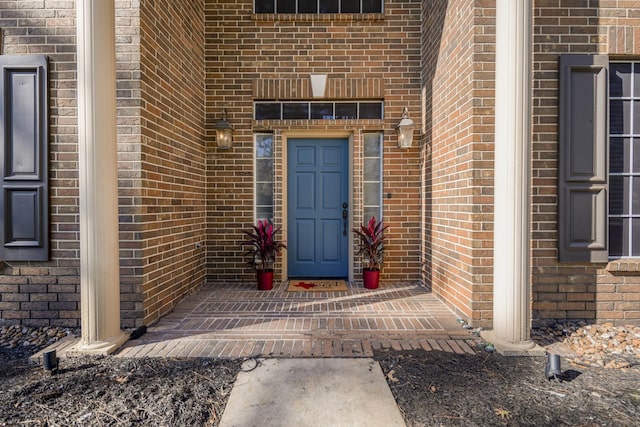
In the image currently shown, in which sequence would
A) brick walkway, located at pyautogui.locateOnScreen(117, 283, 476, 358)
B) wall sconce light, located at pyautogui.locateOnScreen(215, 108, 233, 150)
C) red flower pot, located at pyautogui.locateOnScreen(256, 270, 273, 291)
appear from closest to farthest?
brick walkway, located at pyautogui.locateOnScreen(117, 283, 476, 358), red flower pot, located at pyautogui.locateOnScreen(256, 270, 273, 291), wall sconce light, located at pyautogui.locateOnScreen(215, 108, 233, 150)

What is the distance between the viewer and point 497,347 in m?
2.70

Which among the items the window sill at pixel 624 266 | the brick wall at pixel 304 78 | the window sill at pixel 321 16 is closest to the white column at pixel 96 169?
the brick wall at pixel 304 78

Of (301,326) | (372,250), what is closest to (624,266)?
(372,250)

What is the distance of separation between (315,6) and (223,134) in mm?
2191

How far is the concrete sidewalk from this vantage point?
6.28 feet

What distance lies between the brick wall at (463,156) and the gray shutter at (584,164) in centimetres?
67

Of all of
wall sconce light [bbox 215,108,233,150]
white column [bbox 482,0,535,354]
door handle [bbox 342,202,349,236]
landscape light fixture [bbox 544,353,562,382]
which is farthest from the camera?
door handle [bbox 342,202,349,236]

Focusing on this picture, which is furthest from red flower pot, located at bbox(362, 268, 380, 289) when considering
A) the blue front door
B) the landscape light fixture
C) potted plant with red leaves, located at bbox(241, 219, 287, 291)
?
the landscape light fixture

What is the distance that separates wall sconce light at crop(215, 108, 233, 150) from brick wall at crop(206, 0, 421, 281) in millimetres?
135

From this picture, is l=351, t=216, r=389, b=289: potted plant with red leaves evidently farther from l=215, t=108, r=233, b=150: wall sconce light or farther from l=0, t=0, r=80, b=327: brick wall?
l=0, t=0, r=80, b=327: brick wall

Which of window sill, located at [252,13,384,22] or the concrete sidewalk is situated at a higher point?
window sill, located at [252,13,384,22]

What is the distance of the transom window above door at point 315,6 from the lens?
4734mm

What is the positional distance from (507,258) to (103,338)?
10.6 ft

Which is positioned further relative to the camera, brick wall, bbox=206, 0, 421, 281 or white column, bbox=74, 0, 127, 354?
brick wall, bbox=206, 0, 421, 281
